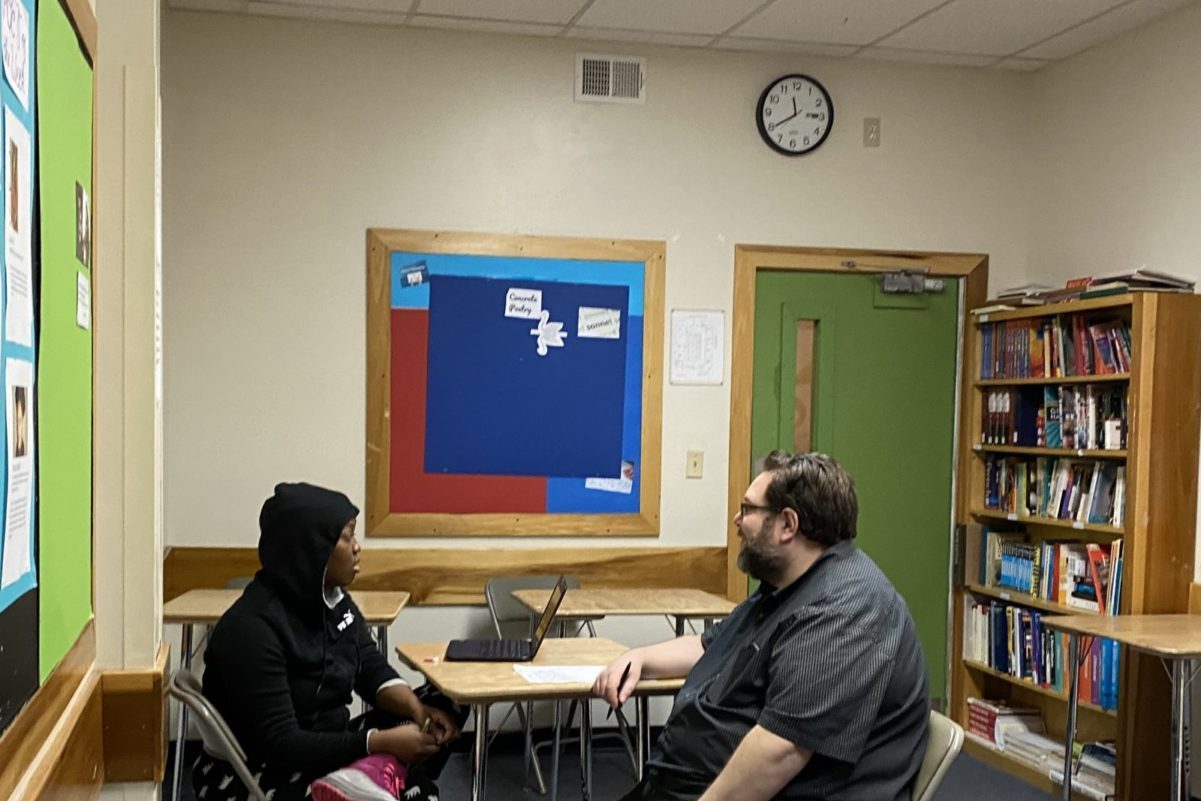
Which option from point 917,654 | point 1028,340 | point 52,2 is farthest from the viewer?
point 1028,340

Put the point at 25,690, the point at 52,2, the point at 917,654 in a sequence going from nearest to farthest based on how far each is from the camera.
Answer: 1. the point at 25,690
2. the point at 52,2
3. the point at 917,654

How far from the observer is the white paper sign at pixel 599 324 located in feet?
16.6

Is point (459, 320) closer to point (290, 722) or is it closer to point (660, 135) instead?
point (660, 135)

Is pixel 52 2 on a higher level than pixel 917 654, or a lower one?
higher

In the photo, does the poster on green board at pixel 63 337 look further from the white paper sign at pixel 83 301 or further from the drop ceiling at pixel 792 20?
the drop ceiling at pixel 792 20

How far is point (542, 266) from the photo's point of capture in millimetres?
5031

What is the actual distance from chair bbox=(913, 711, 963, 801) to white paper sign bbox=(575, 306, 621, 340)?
2.88 metres

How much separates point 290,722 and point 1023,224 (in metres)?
4.19

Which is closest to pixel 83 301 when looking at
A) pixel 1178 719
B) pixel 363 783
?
pixel 363 783

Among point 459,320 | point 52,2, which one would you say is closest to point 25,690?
point 52,2

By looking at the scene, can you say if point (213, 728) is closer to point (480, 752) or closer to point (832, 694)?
point (480, 752)

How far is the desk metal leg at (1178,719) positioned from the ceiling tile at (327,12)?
3697 mm

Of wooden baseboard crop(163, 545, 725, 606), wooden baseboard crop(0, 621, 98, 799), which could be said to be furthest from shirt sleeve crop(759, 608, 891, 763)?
wooden baseboard crop(163, 545, 725, 606)

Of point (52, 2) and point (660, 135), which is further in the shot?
point (660, 135)
